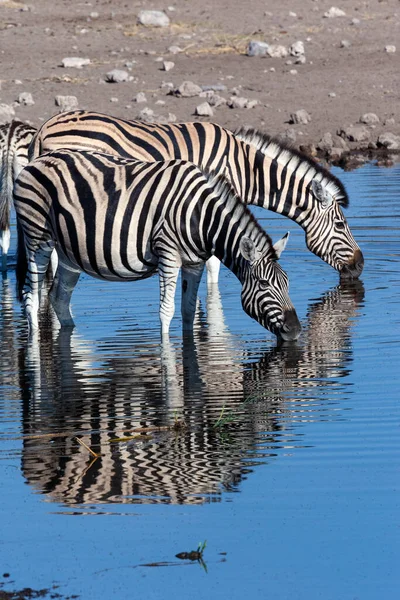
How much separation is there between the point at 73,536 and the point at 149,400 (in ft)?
7.96

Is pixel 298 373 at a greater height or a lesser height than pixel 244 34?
lesser

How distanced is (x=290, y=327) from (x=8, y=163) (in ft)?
16.2

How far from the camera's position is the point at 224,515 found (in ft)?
18.4

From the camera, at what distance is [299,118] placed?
21.8m

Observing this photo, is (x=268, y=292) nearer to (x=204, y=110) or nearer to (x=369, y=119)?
(x=204, y=110)

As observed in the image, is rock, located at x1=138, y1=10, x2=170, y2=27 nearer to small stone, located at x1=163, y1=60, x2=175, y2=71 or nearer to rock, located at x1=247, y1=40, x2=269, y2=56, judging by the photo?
rock, located at x1=247, y1=40, x2=269, y2=56

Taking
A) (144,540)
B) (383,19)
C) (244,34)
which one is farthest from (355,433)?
(383,19)

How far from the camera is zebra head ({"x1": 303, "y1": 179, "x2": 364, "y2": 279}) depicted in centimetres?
1214

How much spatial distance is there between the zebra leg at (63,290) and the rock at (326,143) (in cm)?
1084

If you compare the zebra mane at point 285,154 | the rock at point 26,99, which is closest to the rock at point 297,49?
the rock at point 26,99

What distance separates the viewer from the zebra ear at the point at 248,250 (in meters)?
9.00

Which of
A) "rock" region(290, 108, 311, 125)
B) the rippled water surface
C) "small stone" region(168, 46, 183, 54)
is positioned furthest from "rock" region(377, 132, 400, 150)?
the rippled water surface

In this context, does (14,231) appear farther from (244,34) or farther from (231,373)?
(244,34)

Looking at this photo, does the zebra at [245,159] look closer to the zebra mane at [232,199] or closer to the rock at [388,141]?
the zebra mane at [232,199]
